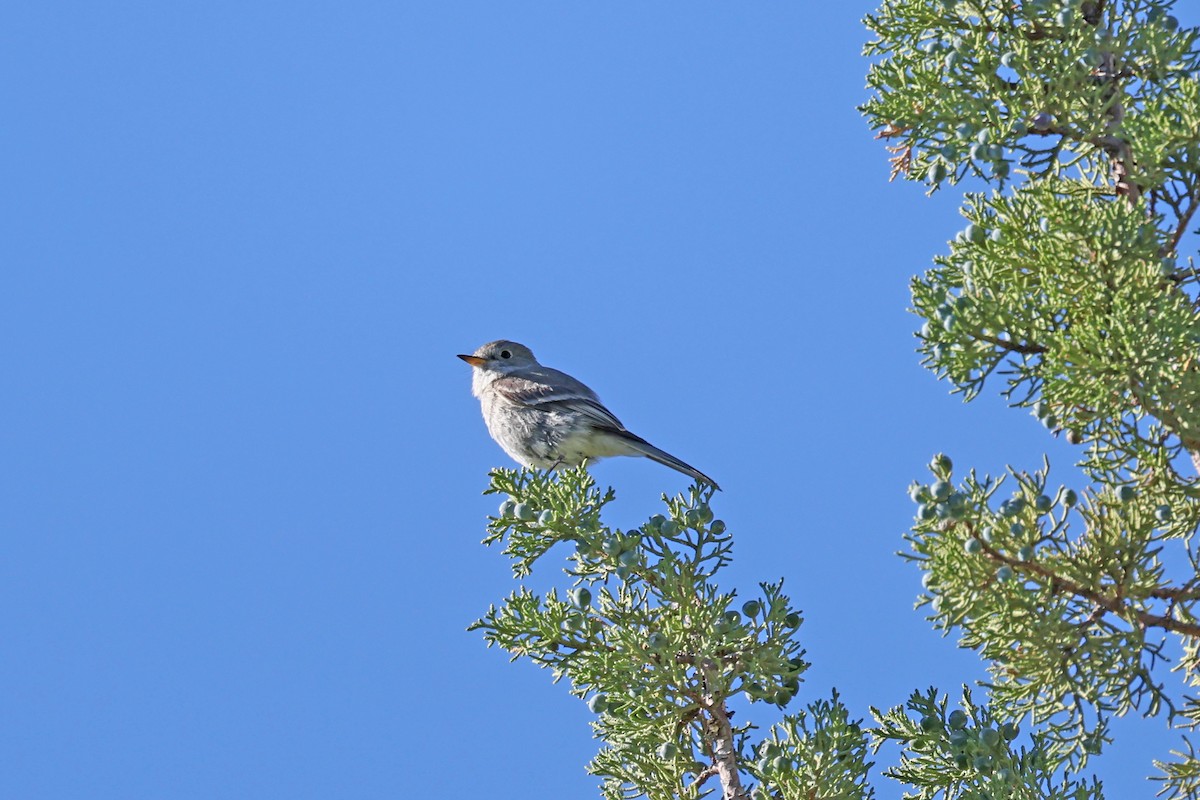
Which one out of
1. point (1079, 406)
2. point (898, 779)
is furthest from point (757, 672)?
point (1079, 406)

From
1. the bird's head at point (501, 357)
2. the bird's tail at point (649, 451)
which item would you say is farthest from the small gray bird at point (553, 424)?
the bird's head at point (501, 357)

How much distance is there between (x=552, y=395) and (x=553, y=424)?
0.96ft

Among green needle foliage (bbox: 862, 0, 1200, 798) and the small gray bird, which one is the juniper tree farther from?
the small gray bird

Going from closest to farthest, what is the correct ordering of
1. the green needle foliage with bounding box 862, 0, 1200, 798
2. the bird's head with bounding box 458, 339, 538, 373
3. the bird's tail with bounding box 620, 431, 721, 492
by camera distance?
the green needle foliage with bounding box 862, 0, 1200, 798, the bird's tail with bounding box 620, 431, 721, 492, the bird's head with bounding box 458, 339, 538, 373

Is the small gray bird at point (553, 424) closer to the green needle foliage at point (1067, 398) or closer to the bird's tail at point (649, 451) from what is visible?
the bird's tail at point (649, 451)

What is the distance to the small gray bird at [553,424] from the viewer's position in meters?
8.68

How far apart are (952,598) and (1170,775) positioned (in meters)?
1.22

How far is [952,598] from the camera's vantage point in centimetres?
414

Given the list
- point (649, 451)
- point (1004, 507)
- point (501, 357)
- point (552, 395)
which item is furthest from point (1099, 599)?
point (501, 357)

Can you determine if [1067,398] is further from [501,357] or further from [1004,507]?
[501,357]

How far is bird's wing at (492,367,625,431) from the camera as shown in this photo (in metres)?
8.88

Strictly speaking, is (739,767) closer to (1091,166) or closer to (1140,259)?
(1140,259)

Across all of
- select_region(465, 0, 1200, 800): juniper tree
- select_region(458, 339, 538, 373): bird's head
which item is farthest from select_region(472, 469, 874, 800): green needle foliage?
select_region(458, 339, 538, 373): bird's head

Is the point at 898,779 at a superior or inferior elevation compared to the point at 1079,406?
inferior
